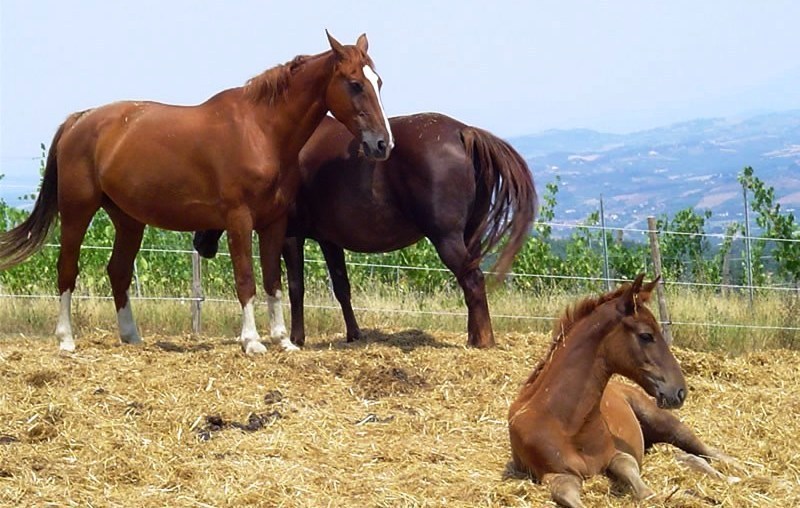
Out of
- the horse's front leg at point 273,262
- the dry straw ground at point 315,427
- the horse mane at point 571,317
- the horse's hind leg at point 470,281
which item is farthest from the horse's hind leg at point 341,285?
the horse mane at point 571,317

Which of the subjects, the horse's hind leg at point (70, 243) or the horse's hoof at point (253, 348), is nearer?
the horse's hoof at point (253, 348)

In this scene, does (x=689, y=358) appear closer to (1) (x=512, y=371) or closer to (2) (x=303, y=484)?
(1) (x=512, y=371)

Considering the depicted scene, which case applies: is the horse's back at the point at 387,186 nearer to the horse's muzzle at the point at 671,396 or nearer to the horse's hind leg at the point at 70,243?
the horse's hind leg at the point at 70,243

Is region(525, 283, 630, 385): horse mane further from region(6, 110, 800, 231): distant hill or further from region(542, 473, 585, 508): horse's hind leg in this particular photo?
region(6, 110, 800, 231): distant hill

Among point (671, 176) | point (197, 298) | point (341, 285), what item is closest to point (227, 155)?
point (341, 285)

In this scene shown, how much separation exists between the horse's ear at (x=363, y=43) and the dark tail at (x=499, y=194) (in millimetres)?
1089

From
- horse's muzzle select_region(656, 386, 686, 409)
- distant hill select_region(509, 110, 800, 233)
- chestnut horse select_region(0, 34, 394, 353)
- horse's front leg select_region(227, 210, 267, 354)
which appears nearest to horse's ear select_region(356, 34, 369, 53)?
chestnut horse select_region(0, 34, 394, 353)

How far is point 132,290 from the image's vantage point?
13.8 metres

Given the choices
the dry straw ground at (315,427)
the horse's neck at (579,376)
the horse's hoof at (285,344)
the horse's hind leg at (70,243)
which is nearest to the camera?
the dry straw ground at (315,427)

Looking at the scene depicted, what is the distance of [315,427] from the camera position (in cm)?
636

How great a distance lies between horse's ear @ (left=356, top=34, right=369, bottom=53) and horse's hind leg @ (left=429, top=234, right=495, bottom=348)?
5.21 ft

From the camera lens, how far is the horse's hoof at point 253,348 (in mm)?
7891

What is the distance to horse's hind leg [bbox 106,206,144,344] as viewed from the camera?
8781mm

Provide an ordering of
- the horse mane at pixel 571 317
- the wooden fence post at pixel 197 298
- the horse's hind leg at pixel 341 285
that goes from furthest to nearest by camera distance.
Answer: the wooden fence post at pixel 197 298 → the horse's hind leg at pixel 341 285 → the horse mane at pixel 571 317
